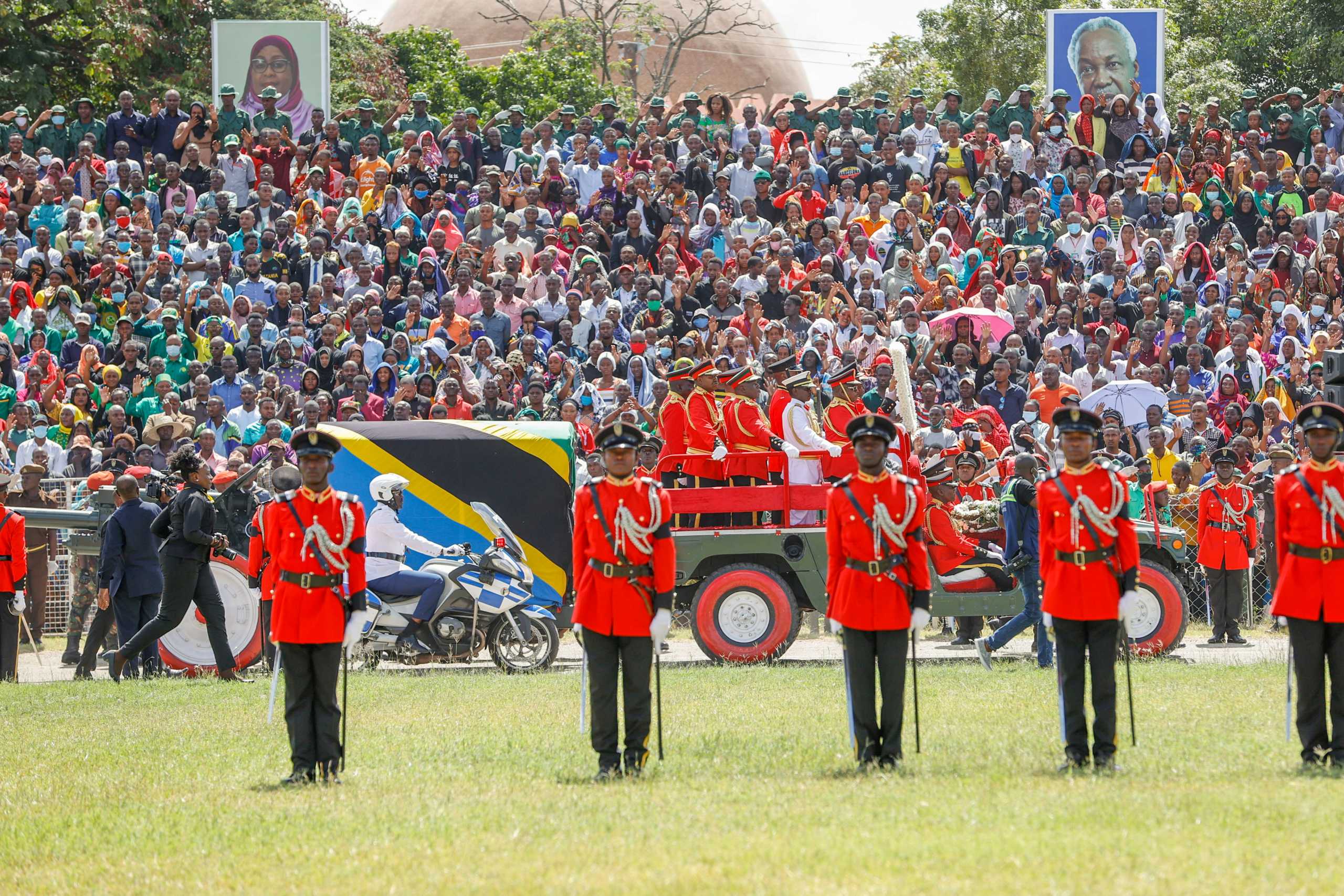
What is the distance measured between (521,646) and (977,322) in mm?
8434

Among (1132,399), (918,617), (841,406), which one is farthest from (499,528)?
(1132,399)

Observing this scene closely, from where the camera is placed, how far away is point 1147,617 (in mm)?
14961

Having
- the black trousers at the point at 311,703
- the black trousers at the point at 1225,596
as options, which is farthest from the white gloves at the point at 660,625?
the black trousers at the point at 1225,596

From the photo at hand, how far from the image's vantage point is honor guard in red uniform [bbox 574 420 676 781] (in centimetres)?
922

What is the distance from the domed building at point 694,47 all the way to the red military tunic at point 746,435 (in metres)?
44.7

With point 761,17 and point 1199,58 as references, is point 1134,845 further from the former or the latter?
point 761,17

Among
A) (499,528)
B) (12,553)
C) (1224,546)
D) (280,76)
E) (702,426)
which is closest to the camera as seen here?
(12,553)

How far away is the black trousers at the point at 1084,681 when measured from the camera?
29.1ft

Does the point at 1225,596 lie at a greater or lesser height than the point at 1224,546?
lesser

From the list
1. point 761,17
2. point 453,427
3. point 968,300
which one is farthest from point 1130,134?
point 761,17

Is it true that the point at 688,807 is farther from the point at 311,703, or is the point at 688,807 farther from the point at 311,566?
the point at 311,566

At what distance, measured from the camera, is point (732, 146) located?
2562 cm

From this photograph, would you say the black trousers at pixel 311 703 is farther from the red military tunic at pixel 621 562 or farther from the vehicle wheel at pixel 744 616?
the vehicle wheel at pixel 744 616

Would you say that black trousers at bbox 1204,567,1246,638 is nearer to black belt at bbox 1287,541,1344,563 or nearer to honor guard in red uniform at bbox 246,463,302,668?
black belt at bbox 1287,541,1344,563
